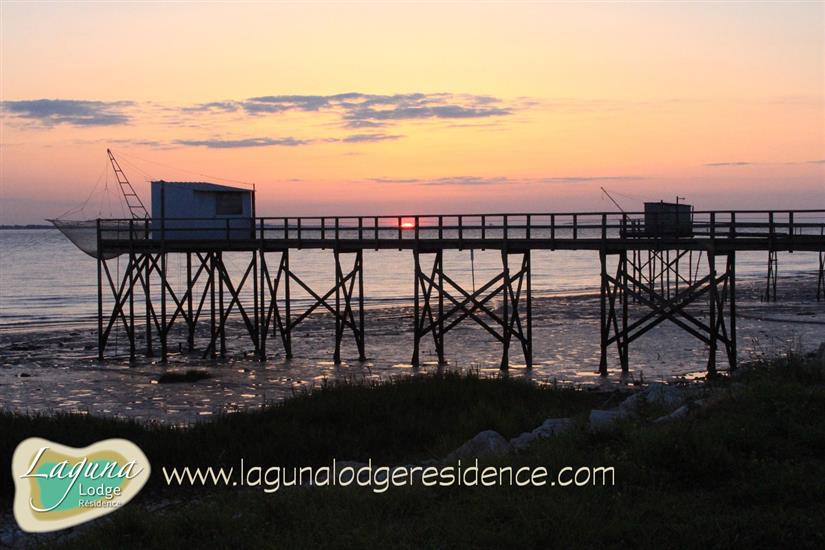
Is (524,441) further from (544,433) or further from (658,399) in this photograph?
(658,399)

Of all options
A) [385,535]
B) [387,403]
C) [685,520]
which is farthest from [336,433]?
[685,520]

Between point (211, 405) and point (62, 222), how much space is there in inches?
618

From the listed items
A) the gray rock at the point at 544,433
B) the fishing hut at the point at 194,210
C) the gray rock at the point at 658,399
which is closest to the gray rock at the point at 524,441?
the gray rock at the point at 544,433

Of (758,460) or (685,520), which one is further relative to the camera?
(758,460)

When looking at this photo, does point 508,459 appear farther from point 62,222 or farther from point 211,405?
point 62,222

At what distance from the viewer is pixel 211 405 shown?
22.2 meters

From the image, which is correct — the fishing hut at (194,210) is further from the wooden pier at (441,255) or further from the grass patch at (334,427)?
the grass patch at (334,427)

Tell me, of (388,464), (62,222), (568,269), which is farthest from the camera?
(568,269)

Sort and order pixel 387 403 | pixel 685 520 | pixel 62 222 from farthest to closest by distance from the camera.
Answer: pixel 62 222
pixel 387 403
pixel 685 520

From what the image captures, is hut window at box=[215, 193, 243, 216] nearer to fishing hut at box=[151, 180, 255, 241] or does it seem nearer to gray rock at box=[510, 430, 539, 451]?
fishing hut at box=[151, 180, 255, 241]

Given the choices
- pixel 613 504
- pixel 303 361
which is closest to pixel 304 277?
pixel 303 361

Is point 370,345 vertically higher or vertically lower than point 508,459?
lower

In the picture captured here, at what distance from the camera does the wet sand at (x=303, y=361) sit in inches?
918

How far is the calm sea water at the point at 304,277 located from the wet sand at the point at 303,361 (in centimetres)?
479
